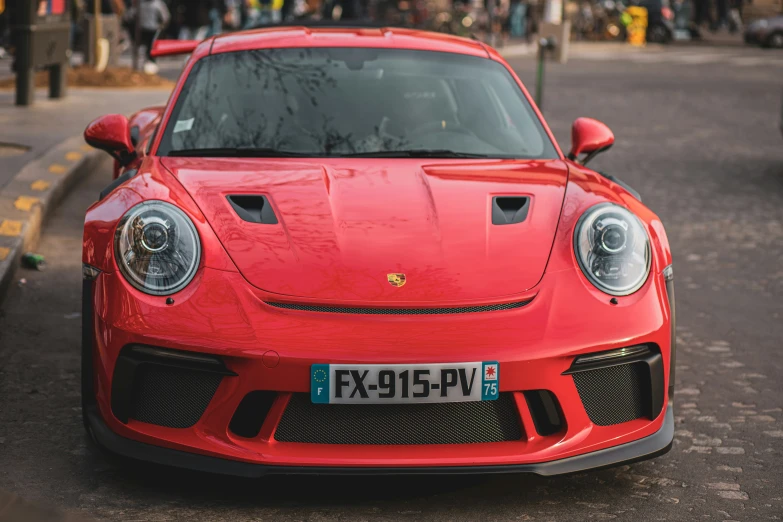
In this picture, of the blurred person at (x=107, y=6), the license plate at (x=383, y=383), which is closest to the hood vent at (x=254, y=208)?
the license plate at (x=383, y=383)

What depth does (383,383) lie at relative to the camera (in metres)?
3.26

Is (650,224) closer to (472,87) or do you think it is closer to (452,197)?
(452,197)

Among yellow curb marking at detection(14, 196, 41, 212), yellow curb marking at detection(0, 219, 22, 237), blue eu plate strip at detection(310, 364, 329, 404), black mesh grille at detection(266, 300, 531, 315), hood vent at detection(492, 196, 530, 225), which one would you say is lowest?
yellow curb marking at detection(14, 196, 41, 212)

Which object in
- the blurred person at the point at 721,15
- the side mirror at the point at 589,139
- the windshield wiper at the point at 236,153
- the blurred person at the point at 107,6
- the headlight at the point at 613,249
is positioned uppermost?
the side mirror at the point at 589,139

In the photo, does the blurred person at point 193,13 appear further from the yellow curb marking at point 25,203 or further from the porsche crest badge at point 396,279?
the porsche crest badge at point 396,279

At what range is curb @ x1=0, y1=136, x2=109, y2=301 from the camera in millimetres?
6360

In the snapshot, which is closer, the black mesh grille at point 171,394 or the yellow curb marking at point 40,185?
the black mesh grille at point 171,394

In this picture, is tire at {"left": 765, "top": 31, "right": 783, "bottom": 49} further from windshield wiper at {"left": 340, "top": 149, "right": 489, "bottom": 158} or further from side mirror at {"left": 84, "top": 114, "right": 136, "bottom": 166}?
side mirror at {"left": 84, "top": 114, "right": 136, "bottom": 166}

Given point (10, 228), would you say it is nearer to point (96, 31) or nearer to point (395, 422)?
point (395, 422)

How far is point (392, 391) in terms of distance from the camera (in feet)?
10.7

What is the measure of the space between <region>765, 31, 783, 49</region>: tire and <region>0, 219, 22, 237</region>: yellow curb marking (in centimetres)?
3347

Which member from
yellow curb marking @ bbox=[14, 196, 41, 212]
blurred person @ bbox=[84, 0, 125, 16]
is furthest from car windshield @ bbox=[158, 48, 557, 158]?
blurred person @ bbox=[84, 0, 125, 16]

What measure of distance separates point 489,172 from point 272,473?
1.46m

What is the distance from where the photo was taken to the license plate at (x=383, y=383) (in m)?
3.25
